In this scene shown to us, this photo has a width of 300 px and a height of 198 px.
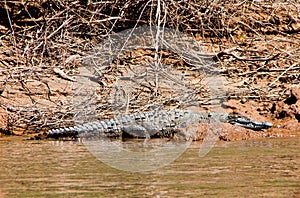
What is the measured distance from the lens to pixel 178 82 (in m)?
8.66

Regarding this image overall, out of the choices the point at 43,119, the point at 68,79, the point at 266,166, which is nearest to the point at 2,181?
the point at 266,166

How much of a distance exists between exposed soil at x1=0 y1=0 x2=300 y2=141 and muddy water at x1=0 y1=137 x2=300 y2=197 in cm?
165

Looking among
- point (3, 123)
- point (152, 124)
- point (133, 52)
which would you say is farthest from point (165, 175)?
point (133, 52)

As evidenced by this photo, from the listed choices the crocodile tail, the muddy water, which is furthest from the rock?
the crocodile tail

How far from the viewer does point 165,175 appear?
4.77m

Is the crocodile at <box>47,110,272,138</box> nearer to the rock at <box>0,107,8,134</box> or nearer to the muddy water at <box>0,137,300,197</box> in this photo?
the rock at <box>0,107,8,134</box>

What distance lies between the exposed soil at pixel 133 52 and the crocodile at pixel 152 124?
0.33 m

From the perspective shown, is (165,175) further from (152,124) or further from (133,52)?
(133,52)

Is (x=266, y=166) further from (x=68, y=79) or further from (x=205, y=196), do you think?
(x=68, y=79)

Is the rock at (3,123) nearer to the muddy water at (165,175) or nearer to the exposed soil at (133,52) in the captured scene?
the exposed soil at (133,52)

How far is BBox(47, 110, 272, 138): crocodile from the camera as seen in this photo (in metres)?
7.27

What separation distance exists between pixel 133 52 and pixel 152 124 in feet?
6.91

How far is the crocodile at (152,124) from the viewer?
7.27m

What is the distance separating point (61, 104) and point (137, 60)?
157 cm
